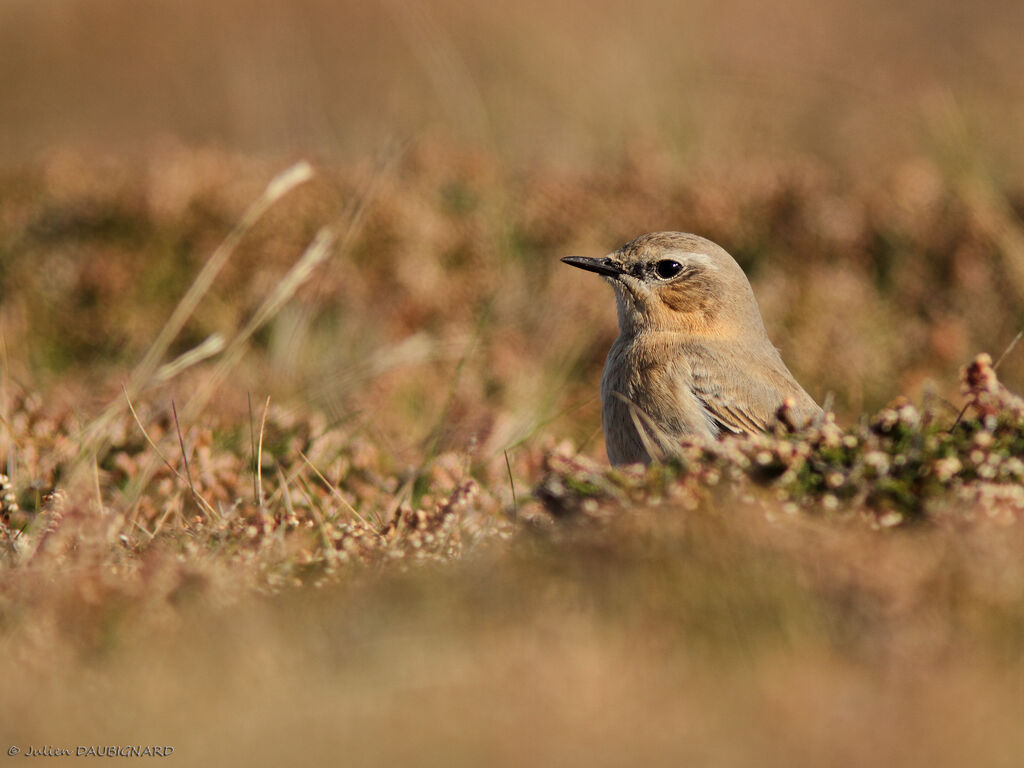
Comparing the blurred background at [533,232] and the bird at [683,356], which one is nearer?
the bird at [683,356]

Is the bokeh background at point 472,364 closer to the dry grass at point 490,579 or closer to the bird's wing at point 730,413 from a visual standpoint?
the dry grass at point 490,579

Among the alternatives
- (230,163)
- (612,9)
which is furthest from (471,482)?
(612,9)

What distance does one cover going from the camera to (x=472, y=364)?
10008mm

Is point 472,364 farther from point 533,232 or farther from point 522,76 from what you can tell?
point 522,76

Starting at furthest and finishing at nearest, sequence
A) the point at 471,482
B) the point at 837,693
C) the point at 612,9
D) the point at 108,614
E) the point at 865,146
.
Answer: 1. the point at 612,9
2. the point at 865,146
3. the point at 471,482
4. the point at 108,614
5. the point at 837,693

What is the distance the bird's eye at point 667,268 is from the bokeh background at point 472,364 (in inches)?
34.0

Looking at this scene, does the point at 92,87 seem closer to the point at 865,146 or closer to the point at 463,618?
the point at 865,146

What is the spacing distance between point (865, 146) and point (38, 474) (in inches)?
436

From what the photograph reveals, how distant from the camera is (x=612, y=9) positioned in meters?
21.8

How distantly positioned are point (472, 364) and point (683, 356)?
3633mm

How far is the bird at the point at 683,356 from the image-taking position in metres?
6.24

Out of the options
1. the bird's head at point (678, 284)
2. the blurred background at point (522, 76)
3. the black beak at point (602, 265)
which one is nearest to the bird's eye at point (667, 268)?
the bird's head at point (678, 284)

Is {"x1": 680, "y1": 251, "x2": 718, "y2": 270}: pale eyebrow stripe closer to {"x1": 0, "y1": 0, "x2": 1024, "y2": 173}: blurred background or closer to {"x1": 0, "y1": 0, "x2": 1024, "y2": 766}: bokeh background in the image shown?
{"x1": 0, "y1": 0, "x2": 1024, "y2": 766}: bokeh background

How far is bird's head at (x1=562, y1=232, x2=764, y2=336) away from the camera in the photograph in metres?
6.97
